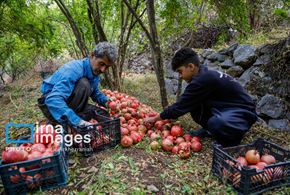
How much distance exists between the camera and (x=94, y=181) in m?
2.13

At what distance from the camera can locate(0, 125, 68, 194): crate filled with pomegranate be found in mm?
1878

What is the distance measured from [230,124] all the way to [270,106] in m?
1.64

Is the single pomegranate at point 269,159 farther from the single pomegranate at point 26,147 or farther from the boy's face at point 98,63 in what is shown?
the single pomegranate at point 26,147

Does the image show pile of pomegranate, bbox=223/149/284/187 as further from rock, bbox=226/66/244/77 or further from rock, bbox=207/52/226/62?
rock, bbox=207/52/226/62

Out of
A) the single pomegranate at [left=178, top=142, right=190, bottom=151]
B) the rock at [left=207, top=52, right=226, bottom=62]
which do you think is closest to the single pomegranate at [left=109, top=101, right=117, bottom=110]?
the single pomegranate at [left=178, top=142, right=190, bottom=151]

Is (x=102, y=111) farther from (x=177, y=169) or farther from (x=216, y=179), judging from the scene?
(x=216, y=179)

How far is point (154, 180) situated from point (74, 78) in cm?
141

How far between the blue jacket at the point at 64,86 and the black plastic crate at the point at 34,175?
0.54 m

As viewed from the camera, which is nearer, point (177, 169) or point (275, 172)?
point (275, 172)

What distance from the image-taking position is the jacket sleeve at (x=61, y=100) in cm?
244

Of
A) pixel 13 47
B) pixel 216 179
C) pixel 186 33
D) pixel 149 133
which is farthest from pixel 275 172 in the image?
pixel 13 47

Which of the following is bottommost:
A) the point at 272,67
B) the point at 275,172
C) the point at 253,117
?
the point at 275,172

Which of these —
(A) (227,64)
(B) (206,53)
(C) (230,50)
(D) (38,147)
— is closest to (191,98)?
(D) (38,147)

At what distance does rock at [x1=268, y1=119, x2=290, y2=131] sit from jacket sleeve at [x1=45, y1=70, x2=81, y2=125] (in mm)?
3117
